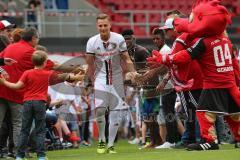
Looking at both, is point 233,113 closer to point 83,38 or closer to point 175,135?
point 175,135

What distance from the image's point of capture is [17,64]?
1212 cm

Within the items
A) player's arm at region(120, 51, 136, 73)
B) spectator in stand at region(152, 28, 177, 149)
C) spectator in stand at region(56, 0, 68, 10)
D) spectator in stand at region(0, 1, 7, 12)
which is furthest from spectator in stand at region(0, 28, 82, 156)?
spectator in stand at region(56, 0, 68, 10)

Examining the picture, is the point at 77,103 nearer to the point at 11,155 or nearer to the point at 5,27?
the point at 5,27

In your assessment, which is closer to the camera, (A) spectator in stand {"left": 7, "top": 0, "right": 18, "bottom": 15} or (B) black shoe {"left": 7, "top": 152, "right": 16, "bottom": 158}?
(B) black shoe {"left": 7, "top": 152, "right": 16, "bottom": 158}

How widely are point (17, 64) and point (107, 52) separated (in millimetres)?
1515

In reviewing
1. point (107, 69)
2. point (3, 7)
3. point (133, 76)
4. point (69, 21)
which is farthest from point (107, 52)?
point (69, 21)

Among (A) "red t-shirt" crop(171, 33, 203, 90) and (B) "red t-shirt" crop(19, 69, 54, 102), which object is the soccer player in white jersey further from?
(B) "red t-shirt" crop(19, 69, 54, 102)

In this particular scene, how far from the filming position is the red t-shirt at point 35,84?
10.9m

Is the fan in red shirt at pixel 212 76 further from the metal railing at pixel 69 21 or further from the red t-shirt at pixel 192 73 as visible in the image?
the metal railing at pixel 69 21

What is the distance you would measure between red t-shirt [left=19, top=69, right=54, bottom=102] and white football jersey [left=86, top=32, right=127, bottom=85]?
74.9 inches

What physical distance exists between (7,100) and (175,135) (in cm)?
345

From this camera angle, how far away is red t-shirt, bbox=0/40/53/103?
39.3 feet

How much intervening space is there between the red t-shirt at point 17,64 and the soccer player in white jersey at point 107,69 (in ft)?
3.59

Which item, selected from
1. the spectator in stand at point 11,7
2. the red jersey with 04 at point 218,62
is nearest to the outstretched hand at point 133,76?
the red jersey with 04 at point 218,62
